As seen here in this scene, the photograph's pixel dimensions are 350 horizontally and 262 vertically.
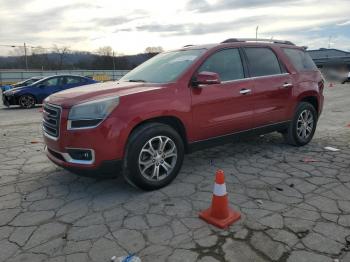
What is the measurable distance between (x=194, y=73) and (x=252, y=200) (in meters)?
1.79

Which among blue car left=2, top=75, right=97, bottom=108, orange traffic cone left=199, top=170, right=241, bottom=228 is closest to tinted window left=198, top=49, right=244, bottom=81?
orange traffic cone left=199, top=170, right=241, bottom=228

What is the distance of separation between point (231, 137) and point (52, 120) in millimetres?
2501

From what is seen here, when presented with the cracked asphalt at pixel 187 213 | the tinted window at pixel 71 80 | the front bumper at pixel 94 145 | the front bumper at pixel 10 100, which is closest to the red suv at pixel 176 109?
the front bumper at pixel 94 145

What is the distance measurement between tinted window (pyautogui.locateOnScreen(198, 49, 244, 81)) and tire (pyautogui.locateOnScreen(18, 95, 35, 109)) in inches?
466

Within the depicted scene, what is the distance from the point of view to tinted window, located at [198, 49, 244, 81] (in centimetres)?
467

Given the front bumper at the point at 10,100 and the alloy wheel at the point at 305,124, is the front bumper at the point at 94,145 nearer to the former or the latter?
the alloy wheel at the point at 305,124

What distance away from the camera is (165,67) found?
4.86m

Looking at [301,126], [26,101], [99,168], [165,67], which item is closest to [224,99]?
[165,67]

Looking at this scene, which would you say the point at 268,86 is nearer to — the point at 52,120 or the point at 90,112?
the point at 90,112

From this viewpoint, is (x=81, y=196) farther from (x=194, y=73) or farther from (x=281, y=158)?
(x=281, y=158)

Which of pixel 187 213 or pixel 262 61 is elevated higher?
pixel 262 61

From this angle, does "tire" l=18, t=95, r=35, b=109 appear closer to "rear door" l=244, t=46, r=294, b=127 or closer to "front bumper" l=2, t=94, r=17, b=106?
"front bumper" l=2, t=94, r=17, b=106

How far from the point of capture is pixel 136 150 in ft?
12.5

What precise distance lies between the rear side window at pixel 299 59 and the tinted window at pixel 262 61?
433 mm
